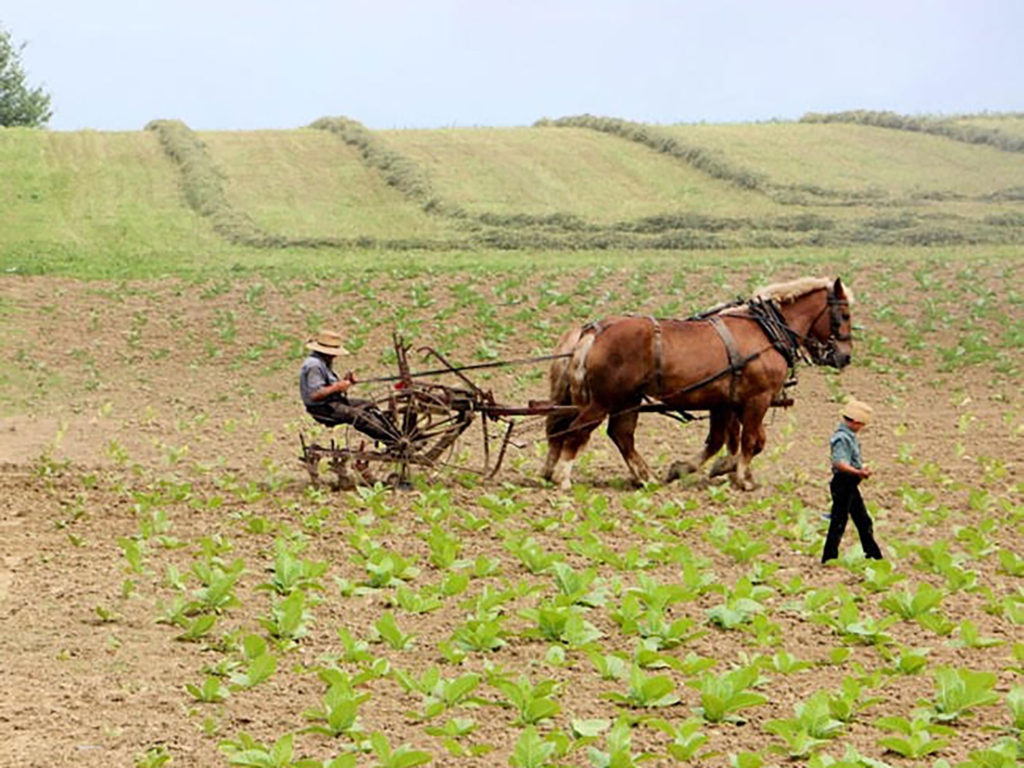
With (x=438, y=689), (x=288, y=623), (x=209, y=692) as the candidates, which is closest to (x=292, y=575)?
(x=288, y=623)

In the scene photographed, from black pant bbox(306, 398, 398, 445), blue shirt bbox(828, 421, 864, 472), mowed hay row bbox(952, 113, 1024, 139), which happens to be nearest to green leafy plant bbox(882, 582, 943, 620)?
blue shirt bbox(828, 421, 864, 472)

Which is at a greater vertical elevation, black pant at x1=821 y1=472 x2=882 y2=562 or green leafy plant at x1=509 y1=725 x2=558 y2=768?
black pant at x1=821 y1=472 x2=882 y2=562

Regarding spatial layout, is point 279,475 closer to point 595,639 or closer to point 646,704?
point 595,639

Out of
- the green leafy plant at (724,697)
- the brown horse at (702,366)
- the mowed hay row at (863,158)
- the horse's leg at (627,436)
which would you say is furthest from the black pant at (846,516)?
the mowed hay row at (863,158)

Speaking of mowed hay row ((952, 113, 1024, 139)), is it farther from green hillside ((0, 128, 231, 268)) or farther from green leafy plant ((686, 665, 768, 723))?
green leafy plant ((686, 665, 768, 723))

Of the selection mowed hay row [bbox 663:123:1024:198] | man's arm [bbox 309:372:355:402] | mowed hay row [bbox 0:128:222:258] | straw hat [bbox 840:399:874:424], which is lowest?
man's arm [bbox 309:372:355:402]

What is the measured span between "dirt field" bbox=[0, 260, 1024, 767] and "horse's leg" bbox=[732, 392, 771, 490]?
0.97ft

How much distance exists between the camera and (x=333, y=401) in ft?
46.2

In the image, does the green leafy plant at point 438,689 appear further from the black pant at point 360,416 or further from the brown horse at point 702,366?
the brown horse at point 702,366

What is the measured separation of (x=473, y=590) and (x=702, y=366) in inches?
192

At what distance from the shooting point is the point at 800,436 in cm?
1973

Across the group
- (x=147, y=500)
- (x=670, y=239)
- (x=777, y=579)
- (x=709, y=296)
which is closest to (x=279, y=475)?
(x=147, y=500)

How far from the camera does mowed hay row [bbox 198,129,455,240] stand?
124 feet

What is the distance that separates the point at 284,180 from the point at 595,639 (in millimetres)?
35330
